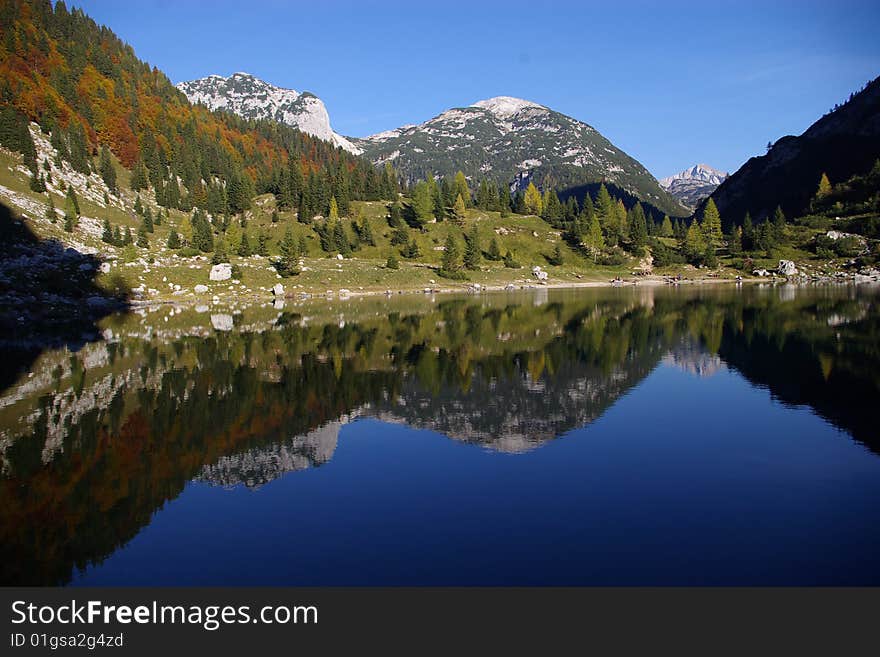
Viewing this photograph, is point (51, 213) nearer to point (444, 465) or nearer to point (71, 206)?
point (71, 206)

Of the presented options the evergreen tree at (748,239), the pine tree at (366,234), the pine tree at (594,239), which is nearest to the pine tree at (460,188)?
the pine tree at (366,234)

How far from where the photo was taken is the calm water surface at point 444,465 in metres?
12.8

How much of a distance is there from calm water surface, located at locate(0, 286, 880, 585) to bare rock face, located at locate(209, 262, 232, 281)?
55.2 meters

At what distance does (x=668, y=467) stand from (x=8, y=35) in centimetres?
18592


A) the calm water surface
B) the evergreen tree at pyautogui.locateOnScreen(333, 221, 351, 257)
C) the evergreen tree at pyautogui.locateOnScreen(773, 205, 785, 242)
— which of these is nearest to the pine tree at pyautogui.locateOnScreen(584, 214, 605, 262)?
the evergreen tree at pyautogui.locateOnScreen(773, 205, 785, 242)

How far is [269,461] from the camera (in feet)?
65.9

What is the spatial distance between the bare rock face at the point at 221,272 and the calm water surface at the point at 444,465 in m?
55.2

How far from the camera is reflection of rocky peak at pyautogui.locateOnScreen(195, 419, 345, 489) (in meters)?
18.5

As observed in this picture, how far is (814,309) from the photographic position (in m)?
65.0

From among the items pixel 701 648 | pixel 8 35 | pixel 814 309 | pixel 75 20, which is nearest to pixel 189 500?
pixel 701 648

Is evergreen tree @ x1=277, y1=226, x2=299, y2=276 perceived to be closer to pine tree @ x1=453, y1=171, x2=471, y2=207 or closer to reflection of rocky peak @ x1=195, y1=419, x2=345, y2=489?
pine tree @ x1=453, y1=171, x2=471, y2=207

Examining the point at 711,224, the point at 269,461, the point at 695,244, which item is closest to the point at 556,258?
the point at 695,244

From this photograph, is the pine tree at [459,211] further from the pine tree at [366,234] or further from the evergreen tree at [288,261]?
the evergreen tree at [288,261]

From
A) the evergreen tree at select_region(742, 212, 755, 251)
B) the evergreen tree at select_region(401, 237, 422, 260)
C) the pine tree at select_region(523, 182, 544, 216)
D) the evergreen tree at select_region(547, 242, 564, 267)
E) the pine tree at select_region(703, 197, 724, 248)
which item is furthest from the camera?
the pine tree at select_region(523, 182, 544, 216)
